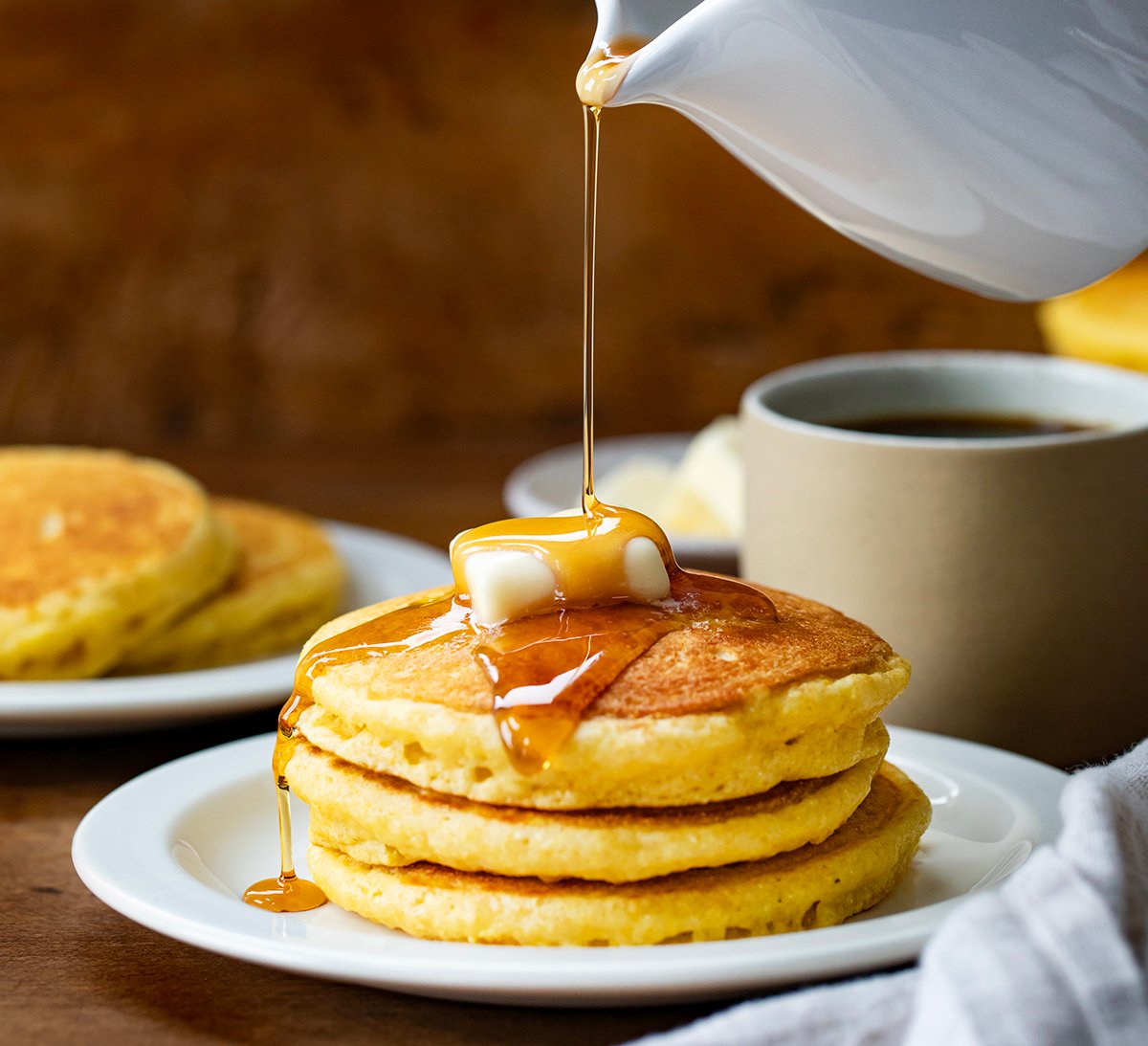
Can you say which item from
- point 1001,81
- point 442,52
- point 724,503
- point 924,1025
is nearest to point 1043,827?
point 924,1025

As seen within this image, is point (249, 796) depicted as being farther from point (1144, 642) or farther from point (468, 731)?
point (1144, 642)

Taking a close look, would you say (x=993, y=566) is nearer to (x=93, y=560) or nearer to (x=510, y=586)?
(x=510, y=586)

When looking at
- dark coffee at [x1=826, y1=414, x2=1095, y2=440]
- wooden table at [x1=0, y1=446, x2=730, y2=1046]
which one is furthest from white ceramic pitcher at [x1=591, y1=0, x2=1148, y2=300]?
wooden table at [x1=0, y1=446, x2=730, y2=1046]

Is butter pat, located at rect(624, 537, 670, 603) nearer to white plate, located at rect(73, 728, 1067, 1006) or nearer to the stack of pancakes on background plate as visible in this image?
white plate, located at rect(73, 728, 1067, 1006)

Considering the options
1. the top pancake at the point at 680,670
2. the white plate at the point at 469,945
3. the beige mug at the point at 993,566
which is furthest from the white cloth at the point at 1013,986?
the beige mug at the point at 993,566

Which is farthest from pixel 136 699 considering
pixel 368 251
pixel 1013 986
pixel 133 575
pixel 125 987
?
pixel 368 251
